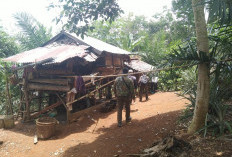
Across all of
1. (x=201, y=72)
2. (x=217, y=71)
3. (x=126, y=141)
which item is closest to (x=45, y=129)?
(x=126, y=141)

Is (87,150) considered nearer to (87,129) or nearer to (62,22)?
(87,129)

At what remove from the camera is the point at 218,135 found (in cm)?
328

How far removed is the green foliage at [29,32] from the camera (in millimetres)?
13281

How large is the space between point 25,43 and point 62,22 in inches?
448

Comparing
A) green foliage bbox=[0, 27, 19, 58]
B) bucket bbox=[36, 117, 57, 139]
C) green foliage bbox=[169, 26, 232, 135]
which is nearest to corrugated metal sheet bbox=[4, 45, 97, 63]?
bucket bbox=[36, 117, 57, 139]

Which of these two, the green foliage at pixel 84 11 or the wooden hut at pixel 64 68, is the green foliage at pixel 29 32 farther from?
the green foliage at pixel 84 11

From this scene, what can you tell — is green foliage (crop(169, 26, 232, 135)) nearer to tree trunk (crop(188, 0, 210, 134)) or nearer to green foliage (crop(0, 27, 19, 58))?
tree trunk (crop(188, 0, 210, 134))

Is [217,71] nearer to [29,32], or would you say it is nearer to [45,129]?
[45,129]

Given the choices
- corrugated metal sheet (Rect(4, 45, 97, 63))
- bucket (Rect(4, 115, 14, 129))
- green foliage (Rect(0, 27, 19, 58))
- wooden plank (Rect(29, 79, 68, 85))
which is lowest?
bucket (Rect(4, 115, 14, 129))

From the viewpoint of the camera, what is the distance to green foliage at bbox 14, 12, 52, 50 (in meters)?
13.3

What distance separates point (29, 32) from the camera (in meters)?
13.6

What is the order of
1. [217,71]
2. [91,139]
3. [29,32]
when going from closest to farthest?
1. [217,71]
2. [91,139]
3. [29,32]

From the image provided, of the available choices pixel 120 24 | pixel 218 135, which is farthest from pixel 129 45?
pixel 218 135

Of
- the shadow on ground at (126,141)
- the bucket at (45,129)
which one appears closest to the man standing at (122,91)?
the shadow on ground at (126,141)
